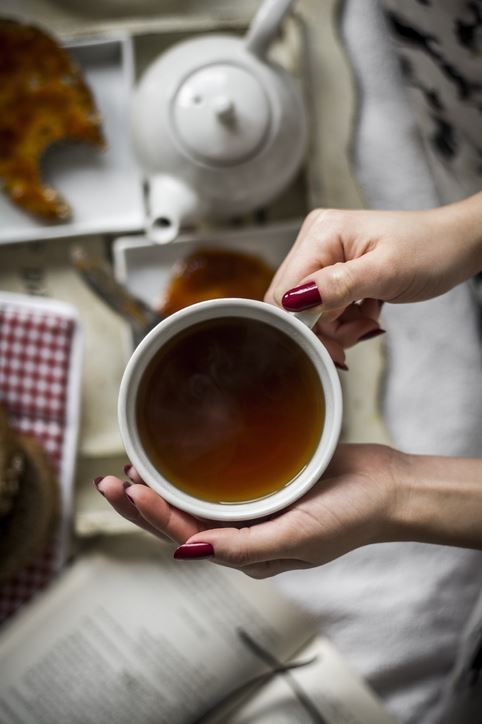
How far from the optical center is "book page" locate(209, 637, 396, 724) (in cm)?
87

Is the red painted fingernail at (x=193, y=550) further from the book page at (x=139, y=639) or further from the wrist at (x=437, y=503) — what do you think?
the book page at (x=139, y=639)

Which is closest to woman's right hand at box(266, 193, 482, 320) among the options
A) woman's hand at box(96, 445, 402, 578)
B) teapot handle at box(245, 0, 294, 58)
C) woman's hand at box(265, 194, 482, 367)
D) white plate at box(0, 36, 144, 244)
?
woman's hand at box(265, 194, 482, 367)

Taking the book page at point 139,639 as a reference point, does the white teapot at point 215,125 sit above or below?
above

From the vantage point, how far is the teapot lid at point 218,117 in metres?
0.77

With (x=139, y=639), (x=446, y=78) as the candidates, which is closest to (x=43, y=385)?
(x=139, y=639)

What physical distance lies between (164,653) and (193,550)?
0.41 m

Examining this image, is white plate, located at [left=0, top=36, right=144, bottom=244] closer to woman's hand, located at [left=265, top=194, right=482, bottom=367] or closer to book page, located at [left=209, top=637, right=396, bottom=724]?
woman's hand, located at [left=265, top=194, right=482, bottom=367]

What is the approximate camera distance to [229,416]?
63 cm

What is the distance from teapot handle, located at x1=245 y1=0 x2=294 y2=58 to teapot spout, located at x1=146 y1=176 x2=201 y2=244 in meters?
0.18

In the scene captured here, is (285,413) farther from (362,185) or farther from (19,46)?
(19,46)

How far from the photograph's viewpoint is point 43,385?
0.93 metres

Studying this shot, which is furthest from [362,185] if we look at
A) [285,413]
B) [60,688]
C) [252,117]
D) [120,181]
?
[60,688]

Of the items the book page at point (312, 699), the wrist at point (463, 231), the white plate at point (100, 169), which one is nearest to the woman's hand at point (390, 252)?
the wrist at point (463, 231)

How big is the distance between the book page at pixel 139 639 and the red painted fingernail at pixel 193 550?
36 centimetres
